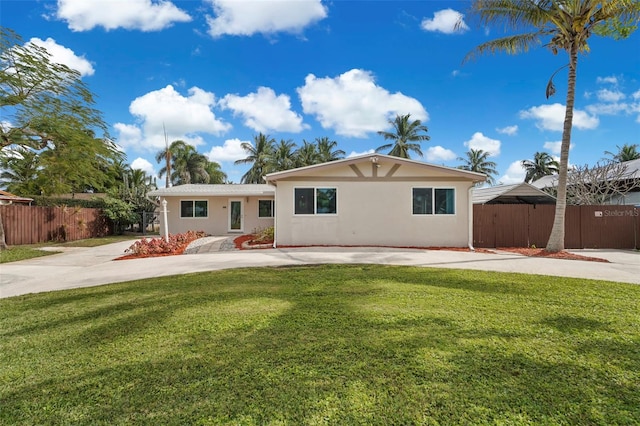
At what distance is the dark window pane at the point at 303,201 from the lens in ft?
41.2

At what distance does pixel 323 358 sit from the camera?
315 cm

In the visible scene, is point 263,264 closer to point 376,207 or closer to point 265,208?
point 376,207

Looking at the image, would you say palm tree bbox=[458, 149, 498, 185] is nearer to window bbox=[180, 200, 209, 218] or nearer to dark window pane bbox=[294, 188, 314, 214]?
window bbox=[180, 200, 209, 218]

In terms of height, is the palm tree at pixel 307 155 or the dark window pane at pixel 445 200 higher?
the palm tree at pixel 307 155

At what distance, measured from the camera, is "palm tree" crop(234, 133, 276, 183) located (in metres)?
36.7

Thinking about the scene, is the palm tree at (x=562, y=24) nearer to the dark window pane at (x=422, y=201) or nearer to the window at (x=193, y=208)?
the dark window pane at (x=422, y=201)

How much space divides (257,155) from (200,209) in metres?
19.5

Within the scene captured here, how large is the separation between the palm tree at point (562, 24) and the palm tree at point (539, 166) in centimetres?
3411

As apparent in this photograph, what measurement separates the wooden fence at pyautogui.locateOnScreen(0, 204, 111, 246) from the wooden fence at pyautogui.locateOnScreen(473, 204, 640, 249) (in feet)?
64.5

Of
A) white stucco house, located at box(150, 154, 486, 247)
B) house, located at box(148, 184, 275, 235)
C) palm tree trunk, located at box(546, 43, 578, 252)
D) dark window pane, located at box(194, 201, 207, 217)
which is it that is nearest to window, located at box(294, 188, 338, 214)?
white stucco house, located at box(150, 154, 486, 247)

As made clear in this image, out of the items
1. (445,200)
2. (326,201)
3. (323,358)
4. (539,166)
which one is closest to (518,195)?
(445,200)

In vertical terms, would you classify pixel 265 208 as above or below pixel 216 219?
above

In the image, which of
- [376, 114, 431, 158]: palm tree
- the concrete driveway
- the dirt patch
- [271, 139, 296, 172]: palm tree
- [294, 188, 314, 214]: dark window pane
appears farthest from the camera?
[271, 139, 296, 172]: palm tree

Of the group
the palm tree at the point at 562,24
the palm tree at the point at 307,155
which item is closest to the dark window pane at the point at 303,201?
the palm tree at the point at 562,24
